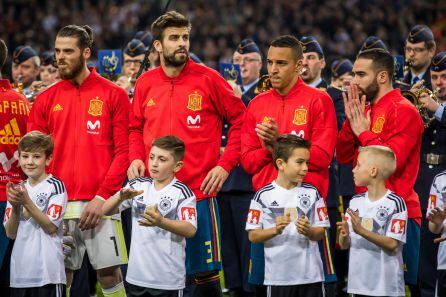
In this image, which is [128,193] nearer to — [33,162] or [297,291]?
[33,162]

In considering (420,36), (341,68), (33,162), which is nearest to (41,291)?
(33,162)

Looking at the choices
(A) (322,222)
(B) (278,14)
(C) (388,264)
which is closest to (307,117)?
(A) (322,222)

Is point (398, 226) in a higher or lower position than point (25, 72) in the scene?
lower

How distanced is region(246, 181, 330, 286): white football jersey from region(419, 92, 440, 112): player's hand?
5.00 feet

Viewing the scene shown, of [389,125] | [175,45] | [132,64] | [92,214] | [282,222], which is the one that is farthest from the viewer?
[132,64]

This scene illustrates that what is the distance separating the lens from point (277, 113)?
6746 mm

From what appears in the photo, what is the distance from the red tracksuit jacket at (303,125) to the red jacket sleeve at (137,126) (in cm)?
83

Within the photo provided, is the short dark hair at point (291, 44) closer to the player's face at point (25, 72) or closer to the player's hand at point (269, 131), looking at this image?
the player's hand at point (269, 131)

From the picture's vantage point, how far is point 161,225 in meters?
6.28

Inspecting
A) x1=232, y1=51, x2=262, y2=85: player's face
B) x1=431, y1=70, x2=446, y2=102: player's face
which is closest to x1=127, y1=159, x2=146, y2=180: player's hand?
x1=431, y1=70, x2=446, y2=102: player's face

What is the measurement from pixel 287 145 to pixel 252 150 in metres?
0.53

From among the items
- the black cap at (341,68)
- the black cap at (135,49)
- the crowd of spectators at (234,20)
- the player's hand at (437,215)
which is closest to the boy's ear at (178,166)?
the player's hand at (437,215)

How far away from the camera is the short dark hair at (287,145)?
6383mm

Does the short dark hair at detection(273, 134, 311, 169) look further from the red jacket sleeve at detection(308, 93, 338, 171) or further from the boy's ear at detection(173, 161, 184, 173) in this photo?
the boy's ear at detection(173, 161, 184, 173)
